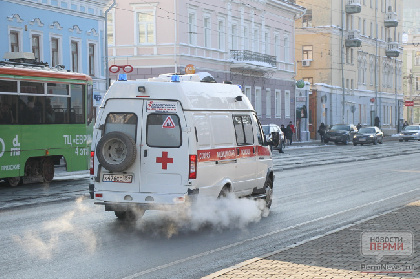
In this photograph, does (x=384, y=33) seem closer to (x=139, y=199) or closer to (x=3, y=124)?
(x=3, y=124)

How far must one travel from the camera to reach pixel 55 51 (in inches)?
1585

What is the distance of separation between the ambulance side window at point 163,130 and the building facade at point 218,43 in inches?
1036

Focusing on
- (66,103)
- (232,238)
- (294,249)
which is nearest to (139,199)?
(232,238)

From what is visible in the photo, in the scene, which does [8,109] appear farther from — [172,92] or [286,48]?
[286,48]

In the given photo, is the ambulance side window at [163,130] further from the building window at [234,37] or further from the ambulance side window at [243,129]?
the building window at [234,37]

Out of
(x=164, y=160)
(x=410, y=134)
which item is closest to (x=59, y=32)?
(x=164, y=160)

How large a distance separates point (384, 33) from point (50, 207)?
82249 millimetres

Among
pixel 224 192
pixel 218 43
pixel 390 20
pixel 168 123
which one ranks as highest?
pixel 390 20

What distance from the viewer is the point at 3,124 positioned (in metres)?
21.7

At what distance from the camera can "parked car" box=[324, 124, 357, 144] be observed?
65375 millimetres

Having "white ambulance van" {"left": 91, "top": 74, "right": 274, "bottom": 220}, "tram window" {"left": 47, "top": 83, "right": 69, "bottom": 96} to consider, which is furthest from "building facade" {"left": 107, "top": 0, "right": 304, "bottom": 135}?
"white ambulance van" {"left": 91, "top": 74, "right": 274, "bottom": 220}

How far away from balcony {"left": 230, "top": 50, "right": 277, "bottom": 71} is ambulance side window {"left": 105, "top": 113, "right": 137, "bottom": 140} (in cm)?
4318

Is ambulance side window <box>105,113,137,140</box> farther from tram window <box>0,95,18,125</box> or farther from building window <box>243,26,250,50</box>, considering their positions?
building window <box>243,26,250,50</box>

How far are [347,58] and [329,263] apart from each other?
74.9 meters
